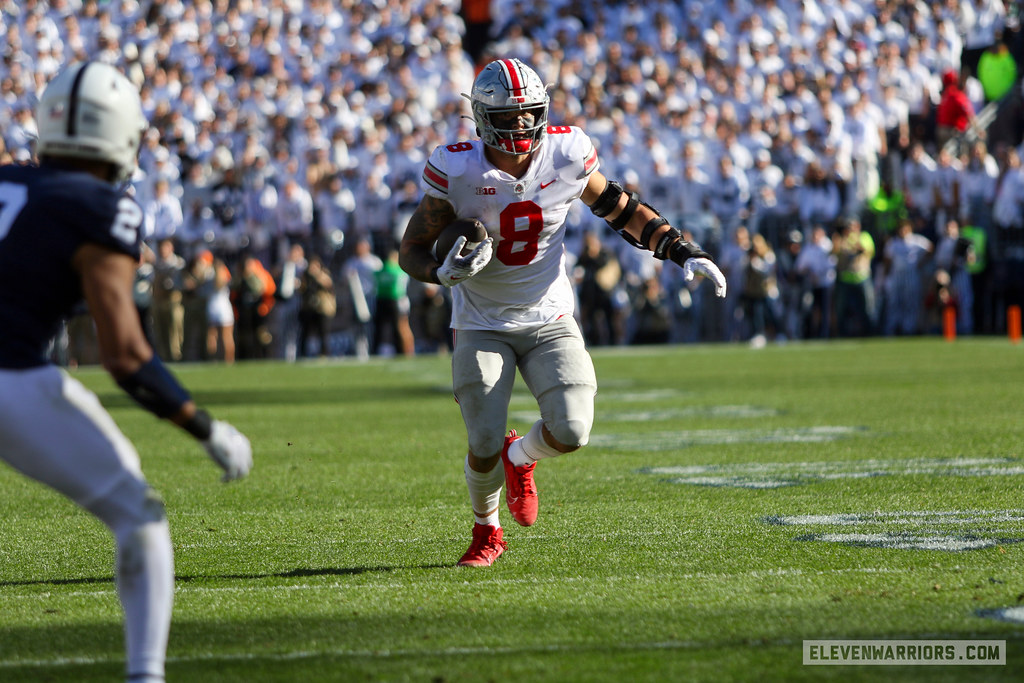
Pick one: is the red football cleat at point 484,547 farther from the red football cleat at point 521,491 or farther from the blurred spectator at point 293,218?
the blurred spectator at point 293,218

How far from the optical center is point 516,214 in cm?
517

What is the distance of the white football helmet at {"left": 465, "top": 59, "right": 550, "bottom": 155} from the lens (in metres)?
5.00

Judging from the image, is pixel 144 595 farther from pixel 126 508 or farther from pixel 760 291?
pixel 760 291

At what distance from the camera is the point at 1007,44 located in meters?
22.2

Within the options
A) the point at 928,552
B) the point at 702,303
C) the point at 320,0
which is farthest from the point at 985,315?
the point at 928,552

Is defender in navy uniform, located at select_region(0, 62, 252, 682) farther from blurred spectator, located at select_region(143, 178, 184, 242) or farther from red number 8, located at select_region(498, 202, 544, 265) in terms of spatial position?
blurred spectator, located at select_region(143, 178, 184, 242)

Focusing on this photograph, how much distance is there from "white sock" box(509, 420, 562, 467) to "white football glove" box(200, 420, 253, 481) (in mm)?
2041

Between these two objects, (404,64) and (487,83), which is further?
(404,64)

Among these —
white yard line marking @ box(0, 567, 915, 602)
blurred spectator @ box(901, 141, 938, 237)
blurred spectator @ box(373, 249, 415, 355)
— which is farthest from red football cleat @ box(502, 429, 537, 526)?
blurred spectator @ box(901, 141, 938, 237)

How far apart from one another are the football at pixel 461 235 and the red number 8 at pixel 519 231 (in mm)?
133

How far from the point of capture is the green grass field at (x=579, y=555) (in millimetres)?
3715

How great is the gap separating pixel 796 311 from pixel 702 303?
51.2 inches

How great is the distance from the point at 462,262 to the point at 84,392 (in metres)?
1.82

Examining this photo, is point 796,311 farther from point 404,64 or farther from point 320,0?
point 320,0
